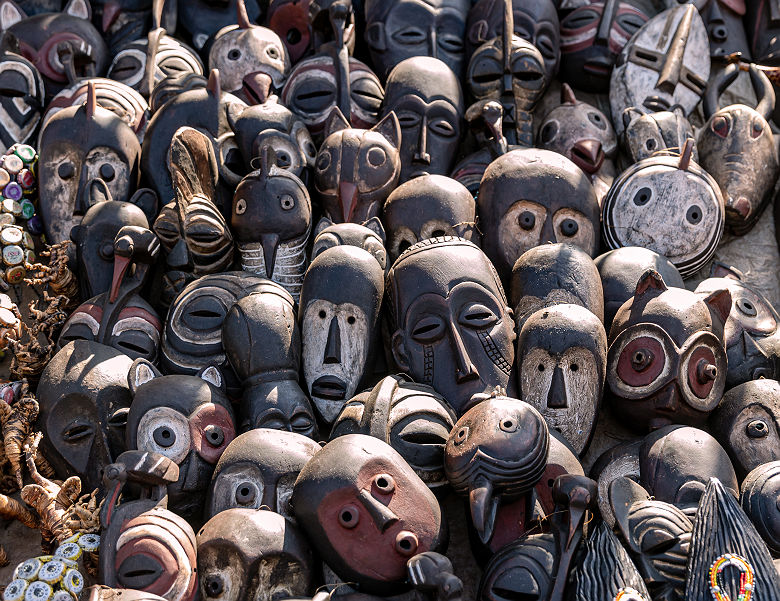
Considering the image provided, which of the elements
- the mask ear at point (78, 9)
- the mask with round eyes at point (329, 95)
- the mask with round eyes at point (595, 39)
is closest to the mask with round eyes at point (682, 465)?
the mask with round eyes at point (329, 95)

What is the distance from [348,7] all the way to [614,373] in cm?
213

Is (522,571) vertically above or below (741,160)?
below

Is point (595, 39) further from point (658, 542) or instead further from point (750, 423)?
point (658, 542)

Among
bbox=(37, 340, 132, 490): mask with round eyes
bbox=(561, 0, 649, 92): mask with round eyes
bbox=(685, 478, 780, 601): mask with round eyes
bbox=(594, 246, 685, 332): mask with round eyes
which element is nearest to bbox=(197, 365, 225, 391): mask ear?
bbox=(37, 340, 132, 490): mask with round eyes

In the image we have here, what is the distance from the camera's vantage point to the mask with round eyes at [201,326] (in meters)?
3.91

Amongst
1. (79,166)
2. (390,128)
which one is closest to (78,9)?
(79,166)

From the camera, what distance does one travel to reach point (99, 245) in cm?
418

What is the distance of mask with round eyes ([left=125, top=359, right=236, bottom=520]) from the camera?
3522 mm

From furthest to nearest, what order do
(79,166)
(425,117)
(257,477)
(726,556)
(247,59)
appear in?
(247,59)
(425,117)
(79,166)
(257,477)
(726,556)

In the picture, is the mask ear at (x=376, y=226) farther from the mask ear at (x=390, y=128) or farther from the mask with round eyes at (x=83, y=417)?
the mask with round eyes at (x=83, y=417)

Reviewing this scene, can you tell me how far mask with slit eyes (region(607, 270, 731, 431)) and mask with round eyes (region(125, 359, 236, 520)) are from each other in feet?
4.27

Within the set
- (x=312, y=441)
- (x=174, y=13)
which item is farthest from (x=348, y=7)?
Answer: (x=312, y=441)

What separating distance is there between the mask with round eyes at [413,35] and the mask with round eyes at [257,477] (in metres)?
2.26

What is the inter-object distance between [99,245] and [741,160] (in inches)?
100
